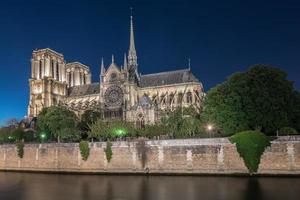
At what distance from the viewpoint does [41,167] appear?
142 feet

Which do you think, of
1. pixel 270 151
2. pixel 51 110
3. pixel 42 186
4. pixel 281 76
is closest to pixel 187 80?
pixel 51 110

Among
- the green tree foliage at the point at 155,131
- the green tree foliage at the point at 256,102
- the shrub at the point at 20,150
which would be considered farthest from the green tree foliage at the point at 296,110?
the shrub at the point at 20,150

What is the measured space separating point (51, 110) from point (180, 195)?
3846 cm

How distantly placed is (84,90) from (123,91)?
65.8ft

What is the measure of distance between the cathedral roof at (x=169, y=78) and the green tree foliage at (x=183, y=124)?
19.1 metres

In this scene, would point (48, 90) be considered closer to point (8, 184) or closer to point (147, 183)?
point (8, 184)

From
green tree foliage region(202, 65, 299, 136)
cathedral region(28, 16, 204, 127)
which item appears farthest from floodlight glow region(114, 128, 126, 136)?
green tree foliage region(202, 65, 299, 136)

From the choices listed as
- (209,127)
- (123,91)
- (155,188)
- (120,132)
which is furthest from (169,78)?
(155,188)

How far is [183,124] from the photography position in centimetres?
4672

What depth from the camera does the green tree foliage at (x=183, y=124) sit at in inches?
1775

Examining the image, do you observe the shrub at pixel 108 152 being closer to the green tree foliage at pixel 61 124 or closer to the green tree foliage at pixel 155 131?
the green tree foliage at pixel 155 131

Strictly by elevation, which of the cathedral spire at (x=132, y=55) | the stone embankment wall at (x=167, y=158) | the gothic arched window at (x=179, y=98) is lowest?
the stone embankment wall at (x=167, y=158)

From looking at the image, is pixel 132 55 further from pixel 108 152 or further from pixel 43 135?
pixel 108 152

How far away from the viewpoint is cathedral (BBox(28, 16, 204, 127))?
218 ft
